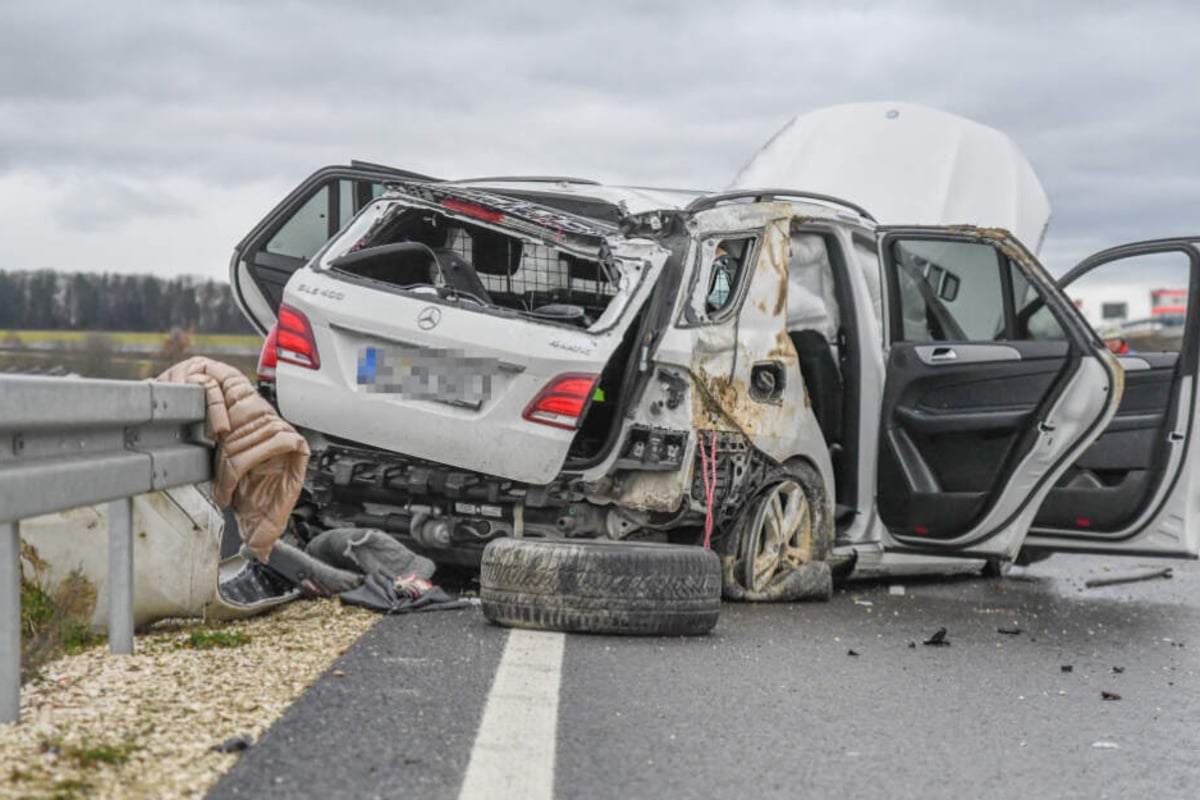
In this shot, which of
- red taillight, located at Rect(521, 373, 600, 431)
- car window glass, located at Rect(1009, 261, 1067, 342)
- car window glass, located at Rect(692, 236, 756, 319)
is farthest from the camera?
car window glass, located at Rect(1009, 261, 1067, 342)

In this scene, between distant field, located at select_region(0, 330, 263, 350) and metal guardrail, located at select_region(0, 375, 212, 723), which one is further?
distant field, located at select_region(0, 330, 263, 350)

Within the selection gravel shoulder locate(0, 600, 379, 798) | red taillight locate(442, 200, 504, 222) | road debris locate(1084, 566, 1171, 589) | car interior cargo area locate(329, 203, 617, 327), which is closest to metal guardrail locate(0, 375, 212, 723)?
gravel shoulder locate(0, 600, 379, 798)

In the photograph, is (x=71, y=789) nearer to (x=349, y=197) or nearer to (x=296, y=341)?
(x=296, y=341)

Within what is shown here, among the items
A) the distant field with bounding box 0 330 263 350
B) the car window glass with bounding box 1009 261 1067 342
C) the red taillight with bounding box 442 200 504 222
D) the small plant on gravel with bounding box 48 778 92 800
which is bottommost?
the small plant on gravel with bounding box 48 778 92 800

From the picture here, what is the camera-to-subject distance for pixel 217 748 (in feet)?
11.7

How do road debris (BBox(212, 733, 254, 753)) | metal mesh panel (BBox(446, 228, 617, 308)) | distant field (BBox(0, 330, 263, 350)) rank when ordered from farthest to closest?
1. distant field (BBox(0, 330, 263, 350))
2. metal mesh panel (BBox(446, 228, 617, 308))
3. road debris (BBox(212, 733, 254, 753))


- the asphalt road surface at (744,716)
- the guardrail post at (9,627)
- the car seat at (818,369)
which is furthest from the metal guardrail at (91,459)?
the car seat at (818,369)

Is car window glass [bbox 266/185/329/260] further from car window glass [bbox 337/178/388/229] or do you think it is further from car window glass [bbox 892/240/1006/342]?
car window glass [bbox 892/240/1006/342]

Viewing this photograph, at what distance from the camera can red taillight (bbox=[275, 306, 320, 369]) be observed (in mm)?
6766

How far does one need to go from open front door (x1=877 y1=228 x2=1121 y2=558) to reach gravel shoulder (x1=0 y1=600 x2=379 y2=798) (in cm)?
342

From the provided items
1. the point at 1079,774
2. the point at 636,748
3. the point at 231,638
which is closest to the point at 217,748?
the point at 636,748

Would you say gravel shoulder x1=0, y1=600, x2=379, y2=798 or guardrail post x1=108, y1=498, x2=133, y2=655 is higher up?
guardrail post x1=108, y1=498, x2=133, y2=655

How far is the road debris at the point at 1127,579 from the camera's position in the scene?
9898 millimetres

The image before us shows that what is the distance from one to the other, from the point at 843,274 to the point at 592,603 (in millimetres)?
3009
